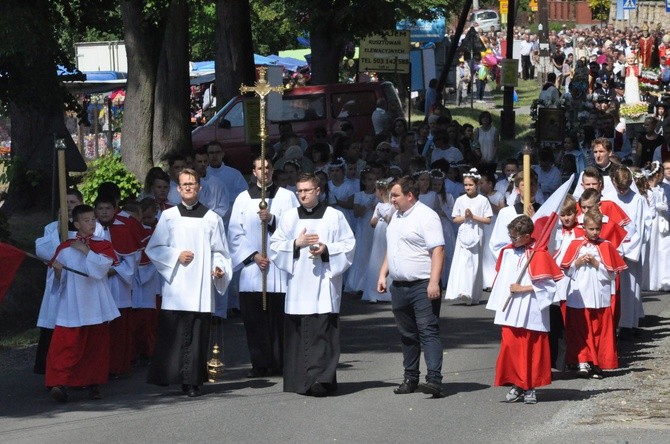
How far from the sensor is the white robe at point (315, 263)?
1176cm

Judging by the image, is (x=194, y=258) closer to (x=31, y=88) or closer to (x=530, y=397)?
(x=530, y=397)

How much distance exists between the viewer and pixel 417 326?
11531 millimetres

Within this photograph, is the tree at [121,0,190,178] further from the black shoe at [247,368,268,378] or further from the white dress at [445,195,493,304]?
the black shoe at [247,368,268,378]

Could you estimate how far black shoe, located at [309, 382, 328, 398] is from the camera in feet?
38.2

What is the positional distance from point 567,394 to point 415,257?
67.8 inches

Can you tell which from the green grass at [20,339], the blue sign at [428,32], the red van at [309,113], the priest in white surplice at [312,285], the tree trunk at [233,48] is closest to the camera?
the priest in white surplice at [312,285]

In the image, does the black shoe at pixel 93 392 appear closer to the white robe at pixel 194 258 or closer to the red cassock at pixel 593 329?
the white robe at pixel 194 258

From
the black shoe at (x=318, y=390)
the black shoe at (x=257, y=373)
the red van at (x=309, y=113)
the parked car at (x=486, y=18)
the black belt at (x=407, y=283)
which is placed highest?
the parked car at (x=486, y=18)

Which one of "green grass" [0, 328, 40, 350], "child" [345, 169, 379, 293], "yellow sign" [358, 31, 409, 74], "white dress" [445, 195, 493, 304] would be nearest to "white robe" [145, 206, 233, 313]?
"green grass" [0, 328, 40, 350]

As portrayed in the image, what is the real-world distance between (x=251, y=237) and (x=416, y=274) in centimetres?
203

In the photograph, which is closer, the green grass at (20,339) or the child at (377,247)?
the green grass at (20,339)

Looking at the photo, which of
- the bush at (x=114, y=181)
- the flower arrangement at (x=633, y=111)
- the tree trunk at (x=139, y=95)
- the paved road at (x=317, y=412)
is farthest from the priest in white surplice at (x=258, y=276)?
the flower arrangement at (x=633, y=111)

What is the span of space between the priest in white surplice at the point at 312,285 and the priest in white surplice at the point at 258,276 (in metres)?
0.66

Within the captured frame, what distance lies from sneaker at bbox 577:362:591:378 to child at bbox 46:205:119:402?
3982 mm
